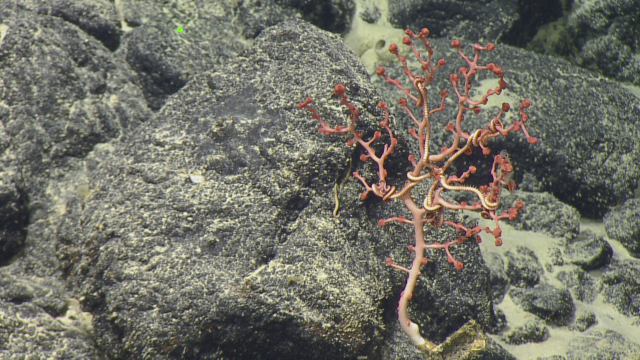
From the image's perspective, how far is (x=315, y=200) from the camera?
2.48m

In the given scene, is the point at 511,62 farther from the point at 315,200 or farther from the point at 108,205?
the point at 108,205

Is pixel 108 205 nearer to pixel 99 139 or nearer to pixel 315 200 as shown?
pixel 99 139

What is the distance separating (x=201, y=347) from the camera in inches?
86.1

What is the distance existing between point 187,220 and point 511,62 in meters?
3.08

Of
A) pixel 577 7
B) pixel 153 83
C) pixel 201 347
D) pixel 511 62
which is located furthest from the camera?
pixel 577 7

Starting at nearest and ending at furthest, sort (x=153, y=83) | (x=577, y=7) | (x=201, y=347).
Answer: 1. (x=201, y=347)
2. (x=153, y=83)
3. (x=577, y=7)

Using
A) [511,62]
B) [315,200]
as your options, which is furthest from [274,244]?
[511,62]

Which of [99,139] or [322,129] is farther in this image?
[99,139]

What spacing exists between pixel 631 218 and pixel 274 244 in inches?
112

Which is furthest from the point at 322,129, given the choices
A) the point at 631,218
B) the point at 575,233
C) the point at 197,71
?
the point at 631,218

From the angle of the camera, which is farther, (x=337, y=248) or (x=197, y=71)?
(x=197, y=71)

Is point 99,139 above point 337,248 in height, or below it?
below

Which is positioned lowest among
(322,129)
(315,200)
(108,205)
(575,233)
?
(575,233)

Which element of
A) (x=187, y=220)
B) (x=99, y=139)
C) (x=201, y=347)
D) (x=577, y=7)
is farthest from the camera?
(x=577, y=7)
